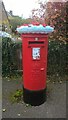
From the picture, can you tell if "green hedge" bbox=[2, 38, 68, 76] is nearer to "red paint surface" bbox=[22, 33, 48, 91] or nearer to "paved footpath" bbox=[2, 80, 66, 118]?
"paved footpath" bbox=[2, 80, 66, 118]

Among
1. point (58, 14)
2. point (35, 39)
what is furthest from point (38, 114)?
point (58, 14)

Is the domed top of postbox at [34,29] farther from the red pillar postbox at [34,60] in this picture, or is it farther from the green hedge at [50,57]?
the green hedge at [50,57]

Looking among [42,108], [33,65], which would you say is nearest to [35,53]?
[33,65]

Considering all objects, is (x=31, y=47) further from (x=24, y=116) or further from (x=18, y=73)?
(x=18, y=73)

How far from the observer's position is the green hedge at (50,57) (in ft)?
21.0

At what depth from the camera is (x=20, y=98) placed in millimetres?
4898

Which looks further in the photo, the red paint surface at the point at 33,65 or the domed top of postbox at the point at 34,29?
the red paint surface at the point at 33,65

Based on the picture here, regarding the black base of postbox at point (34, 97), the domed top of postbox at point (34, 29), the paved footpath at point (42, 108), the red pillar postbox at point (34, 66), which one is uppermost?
the domed top of postbox at point (34, 29)

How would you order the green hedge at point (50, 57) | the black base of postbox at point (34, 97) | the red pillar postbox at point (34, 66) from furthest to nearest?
the green hedge at point (50, 57) → the black base of postbox at point (34, 97) → the red pillar postbox at point (34, 66)

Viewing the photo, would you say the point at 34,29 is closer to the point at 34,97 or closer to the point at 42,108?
the point at 34,97

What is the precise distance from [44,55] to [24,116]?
1.36 m

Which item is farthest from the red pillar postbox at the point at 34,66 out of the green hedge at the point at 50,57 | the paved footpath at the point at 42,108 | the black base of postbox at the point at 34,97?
the green hedge at the point at 50,57

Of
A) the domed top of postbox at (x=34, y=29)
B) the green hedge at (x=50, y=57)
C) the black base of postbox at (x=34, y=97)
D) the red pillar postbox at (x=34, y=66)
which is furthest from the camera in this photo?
the green hedge at (x=50, y=57)

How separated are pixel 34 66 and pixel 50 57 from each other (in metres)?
2.16
